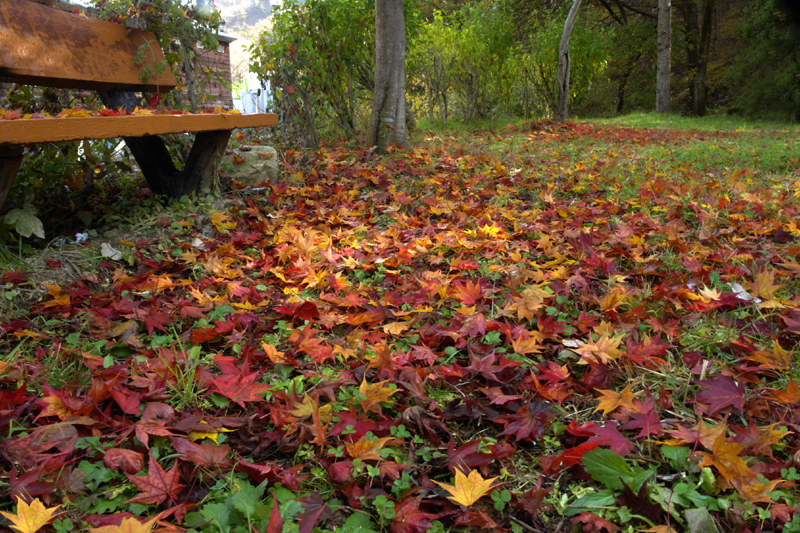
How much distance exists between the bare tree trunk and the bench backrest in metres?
13.1

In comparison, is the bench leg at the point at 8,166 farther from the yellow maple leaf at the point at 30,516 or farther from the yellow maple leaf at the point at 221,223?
the yellow maple leaf at the point at 30,516

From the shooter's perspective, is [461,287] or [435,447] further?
[461,287]

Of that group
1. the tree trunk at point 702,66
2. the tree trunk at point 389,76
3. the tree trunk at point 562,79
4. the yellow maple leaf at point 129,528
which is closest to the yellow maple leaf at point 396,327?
the yellow maple leaf at point 129,528

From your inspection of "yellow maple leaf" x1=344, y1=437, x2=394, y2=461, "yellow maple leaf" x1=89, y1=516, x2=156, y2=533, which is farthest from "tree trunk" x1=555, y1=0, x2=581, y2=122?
"yellow maple leaf" x1=89, y1=516, x2=156, y2=533

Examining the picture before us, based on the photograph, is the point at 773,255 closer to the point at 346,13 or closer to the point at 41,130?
the point at 41,130

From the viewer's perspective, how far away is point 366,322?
1636 mm

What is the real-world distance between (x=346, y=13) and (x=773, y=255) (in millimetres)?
5269

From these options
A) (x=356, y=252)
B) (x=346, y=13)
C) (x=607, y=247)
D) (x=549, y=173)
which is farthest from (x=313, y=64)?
(x=607, y=247)

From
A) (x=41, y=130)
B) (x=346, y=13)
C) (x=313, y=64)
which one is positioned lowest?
(x=41, y=130)

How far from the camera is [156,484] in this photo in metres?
0.94

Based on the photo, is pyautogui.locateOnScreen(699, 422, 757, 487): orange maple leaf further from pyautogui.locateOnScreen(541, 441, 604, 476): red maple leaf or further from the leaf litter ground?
pyautogui.locateOnScreen(541, 441, 604, 476): red maple leaf

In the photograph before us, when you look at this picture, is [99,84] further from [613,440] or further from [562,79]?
[562,79]

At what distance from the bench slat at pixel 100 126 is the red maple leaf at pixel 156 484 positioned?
4.95 feet

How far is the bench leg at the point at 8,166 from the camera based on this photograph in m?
1.96
